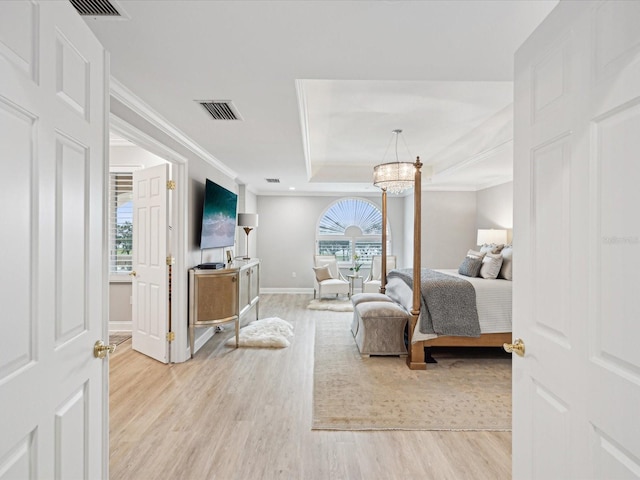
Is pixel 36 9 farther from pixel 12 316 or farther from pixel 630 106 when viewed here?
pixel 630 106

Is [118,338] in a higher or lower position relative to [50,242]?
lower

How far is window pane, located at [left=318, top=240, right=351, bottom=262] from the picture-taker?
8.12 meters

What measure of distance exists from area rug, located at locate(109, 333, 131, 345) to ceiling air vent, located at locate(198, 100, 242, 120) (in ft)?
10.2

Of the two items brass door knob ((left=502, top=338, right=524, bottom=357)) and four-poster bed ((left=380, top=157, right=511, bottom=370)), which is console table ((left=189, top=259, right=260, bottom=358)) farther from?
brass door knob ((left=502, top=338, right=524, bottom=357))

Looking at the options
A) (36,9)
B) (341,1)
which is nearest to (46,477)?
(36,9)

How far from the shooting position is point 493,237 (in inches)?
227

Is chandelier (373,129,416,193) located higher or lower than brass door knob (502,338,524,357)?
higher

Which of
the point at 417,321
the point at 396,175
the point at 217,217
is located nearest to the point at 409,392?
the point at 417,321

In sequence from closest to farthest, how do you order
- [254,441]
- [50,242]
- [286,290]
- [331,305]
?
[50,242], [254,441], [331,305], [286,290]

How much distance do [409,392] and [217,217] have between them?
9.70 feet

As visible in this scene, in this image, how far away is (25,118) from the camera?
0.88 m

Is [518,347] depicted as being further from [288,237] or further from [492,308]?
[288,237]

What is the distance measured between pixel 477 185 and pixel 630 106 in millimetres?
6351

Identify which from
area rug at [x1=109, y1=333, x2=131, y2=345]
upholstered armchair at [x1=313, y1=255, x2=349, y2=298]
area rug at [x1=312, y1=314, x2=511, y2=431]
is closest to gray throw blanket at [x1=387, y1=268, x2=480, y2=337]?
area rug at [x1=312, y1=314, x2=511, y2=431]
